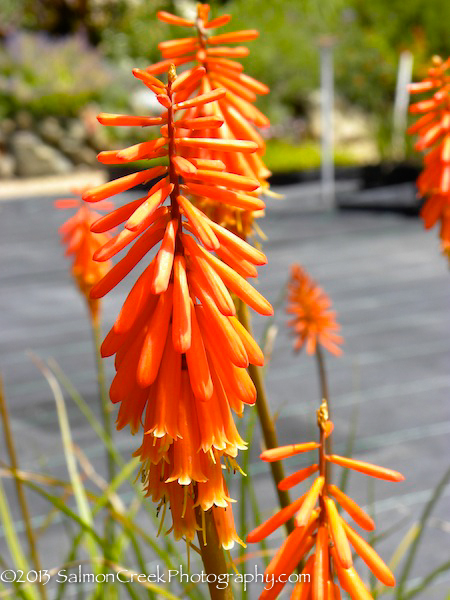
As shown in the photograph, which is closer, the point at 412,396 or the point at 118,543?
the point at 118,543

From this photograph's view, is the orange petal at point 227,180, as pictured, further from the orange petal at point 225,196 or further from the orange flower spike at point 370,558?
the orange flower spike at point 370,558

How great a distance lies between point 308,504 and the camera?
0.62m

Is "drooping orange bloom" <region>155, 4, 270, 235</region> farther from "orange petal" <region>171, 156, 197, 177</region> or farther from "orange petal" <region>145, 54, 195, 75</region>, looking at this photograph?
"orange petal" <region>171, 156, 197, 177</region>

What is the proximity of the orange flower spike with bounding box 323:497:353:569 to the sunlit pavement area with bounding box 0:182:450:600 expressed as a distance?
1.66 ft

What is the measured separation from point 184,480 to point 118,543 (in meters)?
0.68

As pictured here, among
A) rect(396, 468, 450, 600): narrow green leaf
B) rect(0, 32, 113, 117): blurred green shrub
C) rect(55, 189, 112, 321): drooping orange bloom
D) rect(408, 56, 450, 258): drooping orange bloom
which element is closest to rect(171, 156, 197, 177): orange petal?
rect(408, 56, 450, 258): drooping orange bloom

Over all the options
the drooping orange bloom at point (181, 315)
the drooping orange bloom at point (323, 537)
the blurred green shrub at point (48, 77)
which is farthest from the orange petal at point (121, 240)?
the blurred green shrub at point (48, 77)

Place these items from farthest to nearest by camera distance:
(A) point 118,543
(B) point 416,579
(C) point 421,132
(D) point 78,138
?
(D) point 78,138, (B) point 416,579, (A) point 118,543, (C) point 421,132

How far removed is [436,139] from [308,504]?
698 millimetres

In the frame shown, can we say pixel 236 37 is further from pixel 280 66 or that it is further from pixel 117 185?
pixel 280 66

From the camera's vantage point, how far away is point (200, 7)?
91 centimetres

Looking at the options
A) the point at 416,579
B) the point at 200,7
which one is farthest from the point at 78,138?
the point at 200,7

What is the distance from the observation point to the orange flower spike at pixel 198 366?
64 centimetres

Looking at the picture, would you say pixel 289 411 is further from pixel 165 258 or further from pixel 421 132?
pixel 165 258
